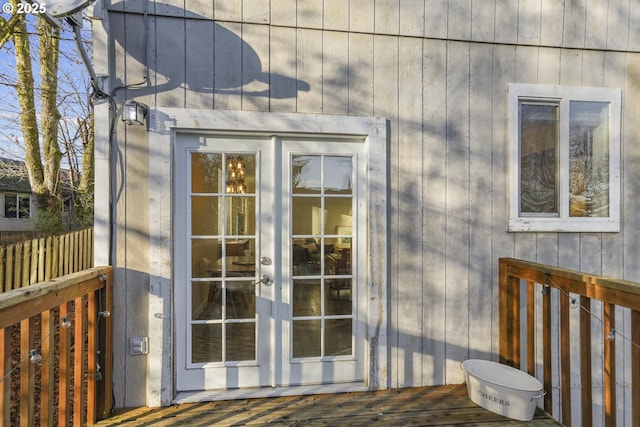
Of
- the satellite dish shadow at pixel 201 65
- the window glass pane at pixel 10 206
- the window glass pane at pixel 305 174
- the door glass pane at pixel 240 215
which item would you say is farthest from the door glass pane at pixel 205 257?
the window glass pane at pixel 10 206

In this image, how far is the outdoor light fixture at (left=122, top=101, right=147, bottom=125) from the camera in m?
2.17

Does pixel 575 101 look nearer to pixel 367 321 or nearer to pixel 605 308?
pixel 605 308

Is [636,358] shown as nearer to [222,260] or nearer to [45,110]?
[222,260]

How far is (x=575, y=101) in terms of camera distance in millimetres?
2754

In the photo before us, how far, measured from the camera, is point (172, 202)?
2352 mm

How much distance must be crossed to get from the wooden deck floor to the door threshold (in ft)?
0.11

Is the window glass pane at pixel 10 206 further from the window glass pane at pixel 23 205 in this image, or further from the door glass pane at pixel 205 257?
the door glass pane at pixel 205 257

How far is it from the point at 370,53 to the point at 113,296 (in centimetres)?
246

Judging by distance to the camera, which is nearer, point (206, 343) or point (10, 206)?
point (206, 343)

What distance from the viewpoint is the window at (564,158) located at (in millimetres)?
2686

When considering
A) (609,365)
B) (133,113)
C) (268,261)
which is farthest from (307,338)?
(133,113)

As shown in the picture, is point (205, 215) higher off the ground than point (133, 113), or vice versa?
point (133, 113)

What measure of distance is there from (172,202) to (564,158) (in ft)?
9.75

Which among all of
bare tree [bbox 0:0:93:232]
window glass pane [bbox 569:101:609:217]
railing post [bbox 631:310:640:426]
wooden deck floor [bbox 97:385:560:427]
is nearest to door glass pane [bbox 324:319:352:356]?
wooden deck floor [bbox 97:385:560:427]
